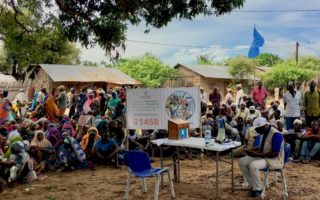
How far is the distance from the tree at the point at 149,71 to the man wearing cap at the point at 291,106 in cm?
2734

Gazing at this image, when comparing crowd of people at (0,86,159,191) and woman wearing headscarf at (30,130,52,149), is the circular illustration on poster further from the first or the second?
woman wearing headscarf at (30,130,52,149)

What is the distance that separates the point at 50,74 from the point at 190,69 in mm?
14580

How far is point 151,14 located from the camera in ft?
25.5

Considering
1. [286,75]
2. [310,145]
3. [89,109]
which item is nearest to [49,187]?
[89,109]

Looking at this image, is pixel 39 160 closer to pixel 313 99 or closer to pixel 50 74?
pixel 313 99

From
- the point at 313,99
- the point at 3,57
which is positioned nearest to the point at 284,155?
the point at 313,99

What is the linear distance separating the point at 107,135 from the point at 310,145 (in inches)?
199

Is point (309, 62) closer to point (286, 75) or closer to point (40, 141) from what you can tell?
point (286, 75)

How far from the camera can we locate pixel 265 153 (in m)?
6.68

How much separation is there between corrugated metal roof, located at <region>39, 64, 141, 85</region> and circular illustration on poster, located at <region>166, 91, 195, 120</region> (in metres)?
19.6

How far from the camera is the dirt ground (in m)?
7.17

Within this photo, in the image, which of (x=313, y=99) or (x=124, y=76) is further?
(x=124, y=76)

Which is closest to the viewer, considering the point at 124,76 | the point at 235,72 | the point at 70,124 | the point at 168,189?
the point at 168,189

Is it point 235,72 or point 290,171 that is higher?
point 235,72
